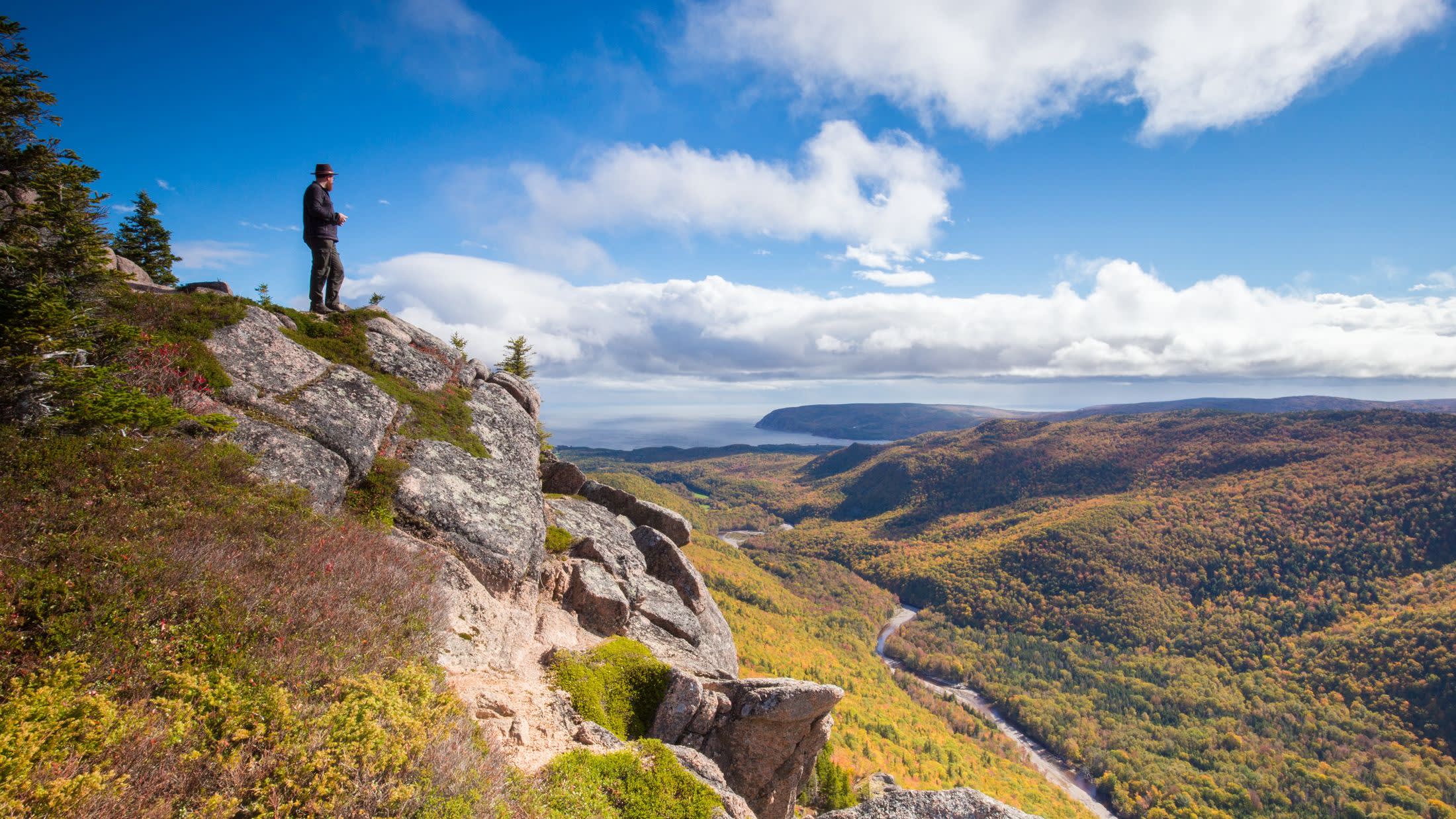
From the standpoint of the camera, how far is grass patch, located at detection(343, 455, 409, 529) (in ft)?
44.1

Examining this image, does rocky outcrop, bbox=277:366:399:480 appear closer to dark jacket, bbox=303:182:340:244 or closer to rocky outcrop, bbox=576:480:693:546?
dark jacket, bbox=303:182:340:244

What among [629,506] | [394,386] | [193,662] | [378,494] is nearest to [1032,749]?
[629,506]

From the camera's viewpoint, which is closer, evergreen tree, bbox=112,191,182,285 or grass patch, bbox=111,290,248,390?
grass patch, bbox=111,290,248,390

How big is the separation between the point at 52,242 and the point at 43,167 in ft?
7.77

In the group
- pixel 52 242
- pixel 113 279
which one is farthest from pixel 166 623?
pixel 52 242

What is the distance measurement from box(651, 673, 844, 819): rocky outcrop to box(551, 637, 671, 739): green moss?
0.46 meters

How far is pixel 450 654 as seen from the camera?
36.6 ft

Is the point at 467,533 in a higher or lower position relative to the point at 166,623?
lower

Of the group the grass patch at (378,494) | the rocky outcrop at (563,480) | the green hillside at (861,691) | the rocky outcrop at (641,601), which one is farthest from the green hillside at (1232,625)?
the grass patch at (378,494)

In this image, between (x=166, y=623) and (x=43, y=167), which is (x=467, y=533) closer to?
(x=166, y=623)

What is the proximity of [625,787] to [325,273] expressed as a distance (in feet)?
66.7

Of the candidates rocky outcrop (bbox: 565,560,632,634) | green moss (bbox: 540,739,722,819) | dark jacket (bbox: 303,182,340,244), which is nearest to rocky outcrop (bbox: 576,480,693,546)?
rocky outcrop (bbox: 565,560,632,634)

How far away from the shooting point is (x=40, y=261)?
10.7m

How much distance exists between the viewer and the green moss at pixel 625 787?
7988 millimetres
